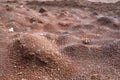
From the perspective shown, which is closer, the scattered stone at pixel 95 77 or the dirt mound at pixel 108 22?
the scattered stone at pixel 95 77

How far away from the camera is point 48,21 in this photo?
7.20 m

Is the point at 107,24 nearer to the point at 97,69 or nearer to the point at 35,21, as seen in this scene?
the point at 35,21

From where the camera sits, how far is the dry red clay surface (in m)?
4.16

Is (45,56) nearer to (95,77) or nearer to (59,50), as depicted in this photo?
(59,50)

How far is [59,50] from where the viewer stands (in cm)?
478

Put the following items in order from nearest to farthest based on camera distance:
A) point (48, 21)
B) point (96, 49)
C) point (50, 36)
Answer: point (96, 49)
point (50, 36)
point (48, 21)

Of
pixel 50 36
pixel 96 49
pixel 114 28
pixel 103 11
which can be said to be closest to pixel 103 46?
pixel 96 49

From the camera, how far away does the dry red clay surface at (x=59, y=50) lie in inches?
164

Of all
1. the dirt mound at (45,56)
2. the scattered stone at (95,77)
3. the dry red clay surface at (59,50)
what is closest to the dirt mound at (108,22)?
the dry red clay surface at (59,50)

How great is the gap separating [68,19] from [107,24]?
1.15m

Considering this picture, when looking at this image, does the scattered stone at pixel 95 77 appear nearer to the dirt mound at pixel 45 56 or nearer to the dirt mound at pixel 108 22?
the dirt mound at pixel 45 56

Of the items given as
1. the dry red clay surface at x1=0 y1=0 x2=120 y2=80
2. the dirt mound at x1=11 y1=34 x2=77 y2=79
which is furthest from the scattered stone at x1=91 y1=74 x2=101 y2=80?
the dirt mound at x1=11 y1=34 x2=77 y2=79

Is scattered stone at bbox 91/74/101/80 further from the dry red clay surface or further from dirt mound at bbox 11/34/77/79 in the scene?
dirt mound at bbox 11/34/77/79

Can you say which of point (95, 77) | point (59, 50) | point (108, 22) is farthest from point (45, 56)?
point (108, 22)
